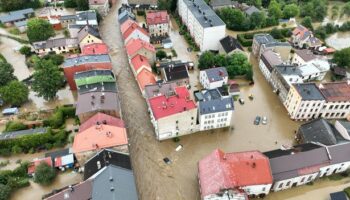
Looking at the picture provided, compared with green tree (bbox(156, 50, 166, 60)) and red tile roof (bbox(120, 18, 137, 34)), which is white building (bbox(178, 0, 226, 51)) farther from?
red tile roof (bbox(120, 18, 137, 34))

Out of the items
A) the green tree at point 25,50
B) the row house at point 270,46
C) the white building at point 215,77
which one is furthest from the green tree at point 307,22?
the green tree at point 25,50

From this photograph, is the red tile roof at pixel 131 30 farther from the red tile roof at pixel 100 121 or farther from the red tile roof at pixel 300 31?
the red tile roof at pixel 300 31

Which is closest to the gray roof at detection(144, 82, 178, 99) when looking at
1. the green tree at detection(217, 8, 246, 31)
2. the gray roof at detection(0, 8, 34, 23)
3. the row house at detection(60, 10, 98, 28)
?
the row house at detection(60, 10, 98, 28)

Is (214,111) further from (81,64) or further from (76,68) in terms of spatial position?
(76,68)

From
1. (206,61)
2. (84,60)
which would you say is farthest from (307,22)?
(84,60)

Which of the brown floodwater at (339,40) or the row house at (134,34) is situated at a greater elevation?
the row house at (134,34)

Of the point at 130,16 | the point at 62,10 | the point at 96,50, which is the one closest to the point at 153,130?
the point at 96,50

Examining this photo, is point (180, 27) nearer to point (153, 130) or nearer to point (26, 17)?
point (153, 130)
